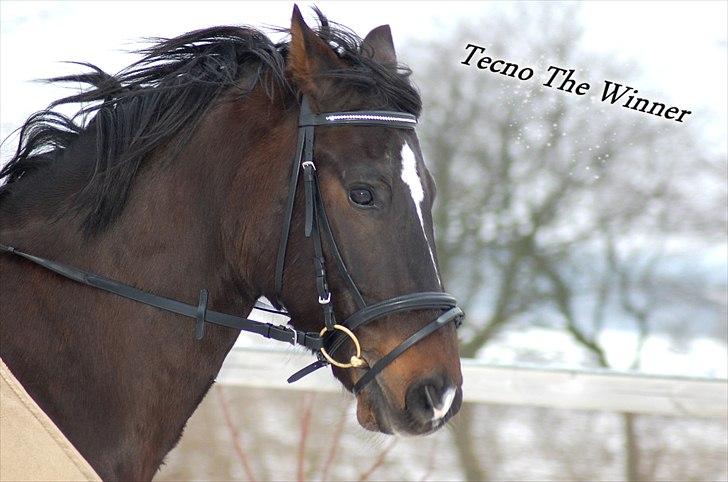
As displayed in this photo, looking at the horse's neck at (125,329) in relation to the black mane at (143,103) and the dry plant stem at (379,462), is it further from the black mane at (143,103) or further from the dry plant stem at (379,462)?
the dry plant stem at (379,462)

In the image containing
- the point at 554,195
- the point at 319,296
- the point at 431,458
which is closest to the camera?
the point at 319,296

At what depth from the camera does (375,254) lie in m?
2.12

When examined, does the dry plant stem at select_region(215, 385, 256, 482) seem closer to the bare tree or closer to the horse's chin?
the bare tree

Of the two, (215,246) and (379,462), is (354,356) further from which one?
(379,462)

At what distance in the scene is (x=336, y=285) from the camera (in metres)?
2.15

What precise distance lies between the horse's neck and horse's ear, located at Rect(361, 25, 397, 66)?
606 millimetres

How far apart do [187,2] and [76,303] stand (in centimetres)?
391

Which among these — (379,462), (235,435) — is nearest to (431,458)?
(379,462)

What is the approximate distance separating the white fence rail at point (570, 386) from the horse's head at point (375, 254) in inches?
112

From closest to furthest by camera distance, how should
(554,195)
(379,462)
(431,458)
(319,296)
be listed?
1. (319,296)
2. (379,462)
3. (431,458)
4. (554,195)

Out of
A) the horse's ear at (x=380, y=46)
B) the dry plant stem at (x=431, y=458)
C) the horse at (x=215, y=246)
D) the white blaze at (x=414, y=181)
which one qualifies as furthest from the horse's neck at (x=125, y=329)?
the dry plant stem at (x=431, y=458)

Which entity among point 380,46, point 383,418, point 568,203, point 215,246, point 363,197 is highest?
point 380,46

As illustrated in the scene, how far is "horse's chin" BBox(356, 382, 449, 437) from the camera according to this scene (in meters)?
Answer: 2.06

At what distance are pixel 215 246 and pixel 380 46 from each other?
78cm
